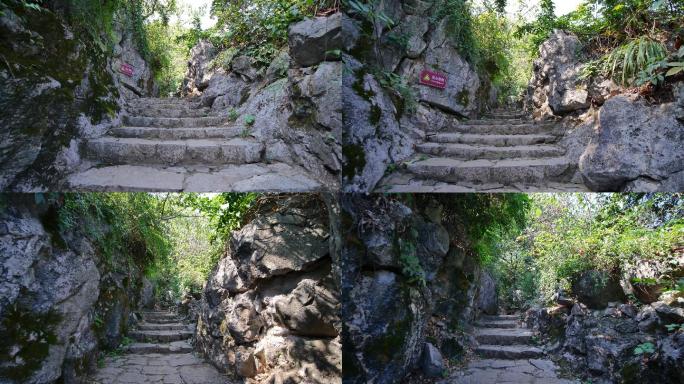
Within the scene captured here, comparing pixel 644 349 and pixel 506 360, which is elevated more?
pixel 644 349

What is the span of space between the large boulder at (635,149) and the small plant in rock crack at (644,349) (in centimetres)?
157

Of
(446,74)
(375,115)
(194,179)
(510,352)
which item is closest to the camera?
(510,352)

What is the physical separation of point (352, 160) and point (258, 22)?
2146 mm

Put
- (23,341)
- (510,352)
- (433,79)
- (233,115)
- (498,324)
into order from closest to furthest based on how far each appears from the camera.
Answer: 1. (23,341)
2. (510,352)
3. (498,324)
4. (233,115)
5. (433,79)

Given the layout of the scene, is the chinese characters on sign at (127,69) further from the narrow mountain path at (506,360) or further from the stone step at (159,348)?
the narrow mountain path at (506,360)

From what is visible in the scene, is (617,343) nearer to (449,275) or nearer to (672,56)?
(449,275)

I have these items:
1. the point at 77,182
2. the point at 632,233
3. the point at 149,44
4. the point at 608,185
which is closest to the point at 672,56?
the point at 608,185

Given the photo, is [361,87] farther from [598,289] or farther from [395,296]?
[598,289]

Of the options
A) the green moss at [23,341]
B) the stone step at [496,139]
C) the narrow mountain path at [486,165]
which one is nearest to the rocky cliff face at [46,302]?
the green moss at [23,341]

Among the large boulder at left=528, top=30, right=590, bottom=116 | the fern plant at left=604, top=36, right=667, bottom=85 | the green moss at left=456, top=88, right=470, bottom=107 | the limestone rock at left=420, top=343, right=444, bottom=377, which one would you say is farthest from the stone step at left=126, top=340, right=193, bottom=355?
the fern plant at left=604, top=36, right=667, bottom=85

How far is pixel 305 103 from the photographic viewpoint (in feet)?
11.2

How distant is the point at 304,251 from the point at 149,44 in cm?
356

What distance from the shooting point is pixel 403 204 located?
322 centimetres

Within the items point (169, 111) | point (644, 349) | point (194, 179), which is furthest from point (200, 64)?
point (644, 349)
